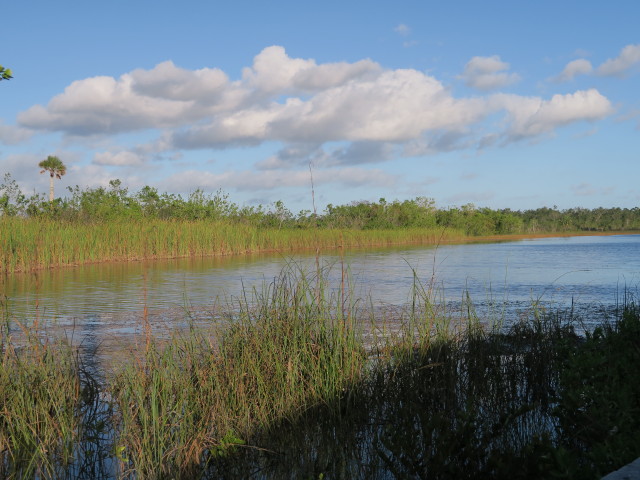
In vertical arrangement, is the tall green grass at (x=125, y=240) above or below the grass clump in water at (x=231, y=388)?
above

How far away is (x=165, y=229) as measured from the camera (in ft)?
79.8

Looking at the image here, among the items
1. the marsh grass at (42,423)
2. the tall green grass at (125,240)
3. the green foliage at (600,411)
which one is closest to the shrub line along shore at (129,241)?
the tall green grass at (125,240)

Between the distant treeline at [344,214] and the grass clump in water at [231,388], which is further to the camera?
the distant treeline at [344,214]

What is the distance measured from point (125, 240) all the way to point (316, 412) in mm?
19541

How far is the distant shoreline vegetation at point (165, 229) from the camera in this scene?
1791 centimetres

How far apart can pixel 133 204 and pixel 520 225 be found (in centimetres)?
4506

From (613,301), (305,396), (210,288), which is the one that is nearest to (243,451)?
(305,396)

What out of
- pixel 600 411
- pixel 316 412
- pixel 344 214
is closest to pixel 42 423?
pixel 316 412

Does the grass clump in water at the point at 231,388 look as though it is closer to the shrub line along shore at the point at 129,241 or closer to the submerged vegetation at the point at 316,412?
Result: the submerged vegetation at the point at 316,412

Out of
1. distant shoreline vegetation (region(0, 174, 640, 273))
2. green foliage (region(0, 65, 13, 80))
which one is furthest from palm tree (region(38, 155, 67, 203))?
green foliage (region(0, 65, 13, 80))

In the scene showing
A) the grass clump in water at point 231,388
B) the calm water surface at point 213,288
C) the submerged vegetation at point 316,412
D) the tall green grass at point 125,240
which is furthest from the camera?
the tall green grass at point 125,240

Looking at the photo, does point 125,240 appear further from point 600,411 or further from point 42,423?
point 600,411

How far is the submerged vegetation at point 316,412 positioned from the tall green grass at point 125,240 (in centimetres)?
652

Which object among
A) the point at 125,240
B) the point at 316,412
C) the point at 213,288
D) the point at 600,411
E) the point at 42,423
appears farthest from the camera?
the point at 125,240
